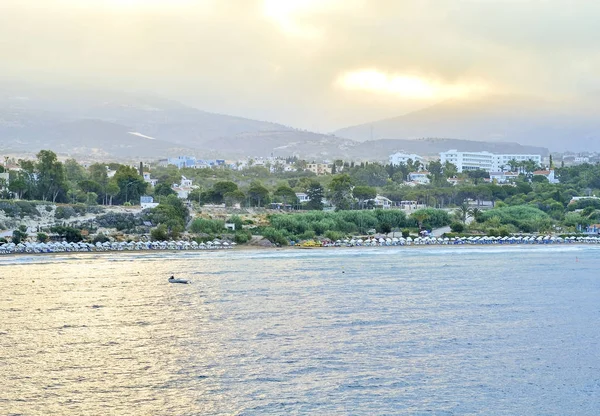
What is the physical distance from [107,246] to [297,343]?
1447 inches

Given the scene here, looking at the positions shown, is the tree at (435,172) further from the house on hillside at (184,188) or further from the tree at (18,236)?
the tree at (18,236)

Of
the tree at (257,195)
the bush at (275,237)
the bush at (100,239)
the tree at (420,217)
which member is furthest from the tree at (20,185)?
the tree at (420,217)

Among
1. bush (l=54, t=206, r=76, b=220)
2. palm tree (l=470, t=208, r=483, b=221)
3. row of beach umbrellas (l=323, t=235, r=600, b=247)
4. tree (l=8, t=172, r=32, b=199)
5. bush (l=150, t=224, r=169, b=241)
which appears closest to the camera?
bush (l=150, t=224, r=169, b=241)

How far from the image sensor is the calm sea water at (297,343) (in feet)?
60.4

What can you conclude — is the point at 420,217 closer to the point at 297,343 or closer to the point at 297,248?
the point at 297,248

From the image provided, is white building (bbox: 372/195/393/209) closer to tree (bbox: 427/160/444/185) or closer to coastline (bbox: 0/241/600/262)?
tree (bbox: 427/160/444/185)

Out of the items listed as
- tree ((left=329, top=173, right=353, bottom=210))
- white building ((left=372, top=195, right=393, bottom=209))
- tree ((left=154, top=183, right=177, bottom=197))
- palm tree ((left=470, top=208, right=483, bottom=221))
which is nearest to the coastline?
palm tree ((left=470, top=208, right=483, bottom=221))

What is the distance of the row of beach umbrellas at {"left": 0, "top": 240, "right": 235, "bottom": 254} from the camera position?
5497 cm

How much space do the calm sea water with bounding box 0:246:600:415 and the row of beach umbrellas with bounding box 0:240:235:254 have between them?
11.4 meters

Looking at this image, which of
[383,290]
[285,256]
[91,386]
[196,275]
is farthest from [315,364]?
[285,256]

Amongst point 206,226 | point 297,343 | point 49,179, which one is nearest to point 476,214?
point 206,226

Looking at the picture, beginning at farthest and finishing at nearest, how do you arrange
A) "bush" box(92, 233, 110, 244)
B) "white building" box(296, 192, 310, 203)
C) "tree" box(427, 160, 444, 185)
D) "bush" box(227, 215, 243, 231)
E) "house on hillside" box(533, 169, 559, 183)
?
1. "house on hillside" box(533, 169, 559, 183)
2. "tree" box(427, 160, 444, 185)
3. "white building" box(296, 192, 310, 203)
4. "bush" box(227, 215, 243, 231)
5. "bush" box(92, 233, 110, 244)

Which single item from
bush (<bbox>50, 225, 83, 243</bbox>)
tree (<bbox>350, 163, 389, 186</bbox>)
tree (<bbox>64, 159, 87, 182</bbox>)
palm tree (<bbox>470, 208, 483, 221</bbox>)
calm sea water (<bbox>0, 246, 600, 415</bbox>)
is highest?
tree (<bbox>350, 163, 389, 186</bbox>)

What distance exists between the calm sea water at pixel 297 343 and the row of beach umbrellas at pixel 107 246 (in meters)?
11.4
